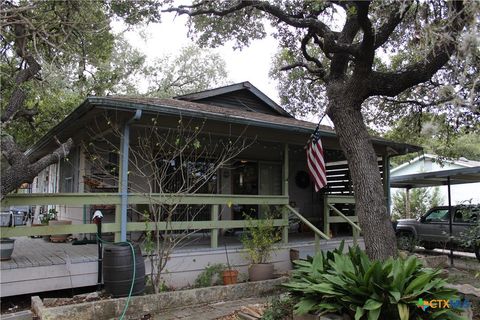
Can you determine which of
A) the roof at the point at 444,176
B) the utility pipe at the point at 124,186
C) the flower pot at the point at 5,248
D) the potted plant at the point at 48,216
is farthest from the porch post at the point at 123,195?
the roof at the point at 444,176

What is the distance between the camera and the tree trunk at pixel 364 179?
611cm

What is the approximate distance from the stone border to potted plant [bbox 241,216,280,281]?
278 mm

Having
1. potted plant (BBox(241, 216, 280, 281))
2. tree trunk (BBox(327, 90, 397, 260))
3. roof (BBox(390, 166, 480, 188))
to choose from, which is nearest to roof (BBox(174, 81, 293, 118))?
roof (BBox(390, 166, 480, 188))

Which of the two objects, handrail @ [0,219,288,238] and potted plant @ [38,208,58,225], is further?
potted plant @ [38,208,58,225]

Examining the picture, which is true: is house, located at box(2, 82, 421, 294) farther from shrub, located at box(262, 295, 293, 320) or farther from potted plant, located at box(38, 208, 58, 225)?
shrub, located at box(262, 295, 293, 320)

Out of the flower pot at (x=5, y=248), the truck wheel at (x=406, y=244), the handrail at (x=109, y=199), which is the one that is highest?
the handrail at (x=109, y=199)

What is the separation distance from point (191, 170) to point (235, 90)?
3655 millimetres

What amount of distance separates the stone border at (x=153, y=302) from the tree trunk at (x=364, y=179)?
1.90 metres

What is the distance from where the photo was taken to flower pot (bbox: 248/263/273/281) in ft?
25.1

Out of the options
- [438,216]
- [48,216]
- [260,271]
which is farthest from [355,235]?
[48,216]

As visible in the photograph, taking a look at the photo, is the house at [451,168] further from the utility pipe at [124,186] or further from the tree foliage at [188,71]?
the tree foliage at [188,71]

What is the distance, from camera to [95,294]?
6.25m

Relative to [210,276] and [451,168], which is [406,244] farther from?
[451,168]

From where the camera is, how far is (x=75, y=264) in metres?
6.55
